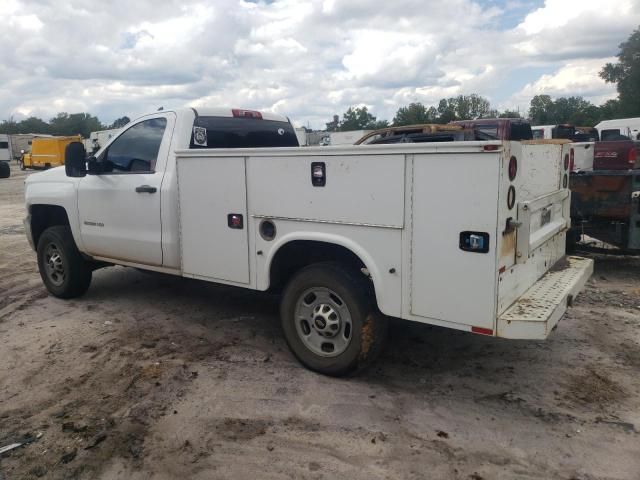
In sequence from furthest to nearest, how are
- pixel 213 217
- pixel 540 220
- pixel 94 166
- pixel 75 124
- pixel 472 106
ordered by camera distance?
1. pixel 75 124
2. pixel 472 106
3. pixel 94 166
4. pixel 213 217
5. pixel 540 220

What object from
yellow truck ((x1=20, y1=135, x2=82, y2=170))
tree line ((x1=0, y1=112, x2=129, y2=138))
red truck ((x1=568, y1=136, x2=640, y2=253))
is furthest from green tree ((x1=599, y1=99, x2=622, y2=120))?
tree line ((x1=0, y1=112, x2=129, y2=138))

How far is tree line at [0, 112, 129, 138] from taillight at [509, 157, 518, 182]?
109 metres

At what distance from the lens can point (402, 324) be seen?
18.3ft

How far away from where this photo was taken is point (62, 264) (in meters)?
6.44

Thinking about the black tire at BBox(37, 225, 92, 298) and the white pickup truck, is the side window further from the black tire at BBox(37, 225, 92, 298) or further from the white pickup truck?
the black tire at BBox(37, 225, 92, 298)

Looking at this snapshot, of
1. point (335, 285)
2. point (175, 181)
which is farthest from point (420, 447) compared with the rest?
point (175, 181)

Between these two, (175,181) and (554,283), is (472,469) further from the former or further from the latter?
(175,181)

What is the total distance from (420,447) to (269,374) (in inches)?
57.5

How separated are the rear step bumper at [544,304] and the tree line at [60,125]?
109 m

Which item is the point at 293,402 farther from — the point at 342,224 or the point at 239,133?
→ the point at 239,133

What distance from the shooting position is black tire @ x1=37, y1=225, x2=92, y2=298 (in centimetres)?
634

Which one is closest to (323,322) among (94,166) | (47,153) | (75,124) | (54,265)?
(94,166)

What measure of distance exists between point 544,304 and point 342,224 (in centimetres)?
145

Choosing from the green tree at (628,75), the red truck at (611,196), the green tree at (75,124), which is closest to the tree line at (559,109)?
the green tree at (628,75)
